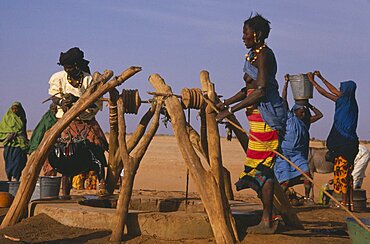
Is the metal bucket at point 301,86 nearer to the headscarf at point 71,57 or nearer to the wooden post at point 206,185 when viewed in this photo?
the headscarf at point 71,57

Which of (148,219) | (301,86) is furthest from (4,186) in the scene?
(301,86)

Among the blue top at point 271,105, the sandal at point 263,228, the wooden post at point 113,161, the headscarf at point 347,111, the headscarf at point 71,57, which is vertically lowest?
the sandal at point 263,228

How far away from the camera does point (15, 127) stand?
44.0 feet

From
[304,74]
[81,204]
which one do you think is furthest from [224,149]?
[81,204]

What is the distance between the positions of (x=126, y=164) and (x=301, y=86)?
4.82 meters

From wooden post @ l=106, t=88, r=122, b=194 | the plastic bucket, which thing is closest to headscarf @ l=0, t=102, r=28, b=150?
the plastic bucket

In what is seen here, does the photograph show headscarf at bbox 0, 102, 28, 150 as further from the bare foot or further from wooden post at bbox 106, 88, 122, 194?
the bare foot

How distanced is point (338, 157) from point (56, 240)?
17.6 feet

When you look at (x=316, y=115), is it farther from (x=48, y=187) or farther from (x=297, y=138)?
(x=48, y=187)

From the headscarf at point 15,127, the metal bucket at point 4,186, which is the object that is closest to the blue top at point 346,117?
the metal bucket at point 4,186

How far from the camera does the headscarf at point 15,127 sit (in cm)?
1341

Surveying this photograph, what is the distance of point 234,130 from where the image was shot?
297 inches

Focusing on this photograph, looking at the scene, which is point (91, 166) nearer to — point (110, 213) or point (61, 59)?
point (61, 59)

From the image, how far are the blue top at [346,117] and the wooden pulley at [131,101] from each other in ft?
13.2
